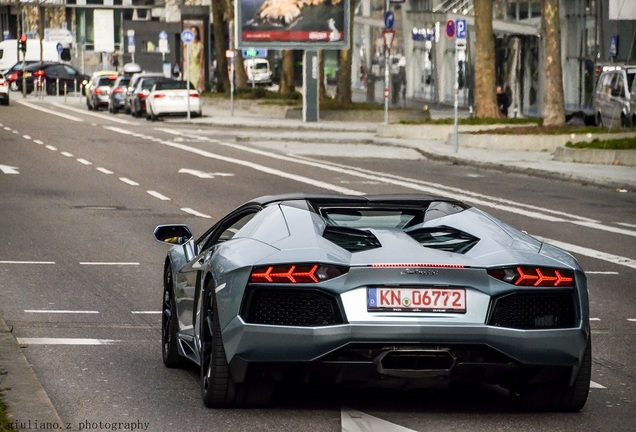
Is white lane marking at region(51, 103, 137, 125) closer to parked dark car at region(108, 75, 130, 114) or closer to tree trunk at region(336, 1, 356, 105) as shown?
parked dark car at region(108, 75, 130, 114)

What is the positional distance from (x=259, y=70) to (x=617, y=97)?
7261cm

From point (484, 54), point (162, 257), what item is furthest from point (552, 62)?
point (162, 257)

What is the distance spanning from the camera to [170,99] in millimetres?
60094

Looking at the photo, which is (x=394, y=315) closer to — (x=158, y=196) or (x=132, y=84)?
(x=158, y=196)

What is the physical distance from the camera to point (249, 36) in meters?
58.8

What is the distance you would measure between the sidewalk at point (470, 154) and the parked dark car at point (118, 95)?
737 centimetres

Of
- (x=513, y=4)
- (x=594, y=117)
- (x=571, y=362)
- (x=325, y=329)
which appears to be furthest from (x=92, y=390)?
(x=513, y=4)

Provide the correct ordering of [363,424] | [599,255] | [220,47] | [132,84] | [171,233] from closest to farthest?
[363,424]
[171,233]
[599,255]
[132,84]
[220,47]

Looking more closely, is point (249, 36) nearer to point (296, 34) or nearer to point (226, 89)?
point (296, 34)

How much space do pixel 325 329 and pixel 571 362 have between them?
3.79 ft

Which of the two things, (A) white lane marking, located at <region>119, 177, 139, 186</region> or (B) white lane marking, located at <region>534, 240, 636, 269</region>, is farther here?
(A) white lane marking, located at <region>119, 177, 139, 186</region>

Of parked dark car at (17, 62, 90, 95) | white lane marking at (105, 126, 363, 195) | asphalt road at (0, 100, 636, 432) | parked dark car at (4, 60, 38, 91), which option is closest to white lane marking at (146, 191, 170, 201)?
asphalt road at (0, 100, 636, 432)

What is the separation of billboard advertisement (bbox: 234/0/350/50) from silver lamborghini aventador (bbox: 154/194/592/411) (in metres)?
51.0

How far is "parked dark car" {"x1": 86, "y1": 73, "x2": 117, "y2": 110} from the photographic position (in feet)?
234
